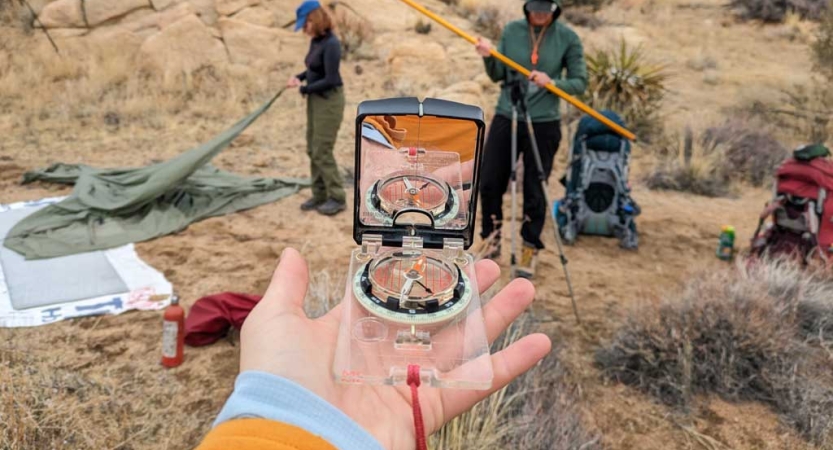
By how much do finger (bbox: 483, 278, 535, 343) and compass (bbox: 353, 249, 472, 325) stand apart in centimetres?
22

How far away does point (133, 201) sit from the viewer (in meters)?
5.25

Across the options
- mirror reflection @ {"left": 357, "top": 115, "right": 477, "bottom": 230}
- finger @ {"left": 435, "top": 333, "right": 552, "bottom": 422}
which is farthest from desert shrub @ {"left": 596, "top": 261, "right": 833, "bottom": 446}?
mirror reflection @ {"left": 357, "top": 115, "right": 477, "bottom": 230}

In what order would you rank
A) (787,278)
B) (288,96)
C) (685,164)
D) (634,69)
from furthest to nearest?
(288,96), (634,69), (685,164), (787,278)

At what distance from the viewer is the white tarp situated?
12.3ft

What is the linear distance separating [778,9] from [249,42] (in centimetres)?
1361

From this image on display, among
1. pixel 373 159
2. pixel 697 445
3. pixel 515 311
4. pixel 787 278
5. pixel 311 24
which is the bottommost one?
pixel 697 445

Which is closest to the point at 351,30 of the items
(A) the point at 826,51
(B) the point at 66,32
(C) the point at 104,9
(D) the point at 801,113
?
(C) the point at 104,9

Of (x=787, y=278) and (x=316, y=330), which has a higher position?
(x=316, y=330)

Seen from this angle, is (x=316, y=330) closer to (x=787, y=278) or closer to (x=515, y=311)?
(x=515, y=311)

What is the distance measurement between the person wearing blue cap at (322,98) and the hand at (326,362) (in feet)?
12.0

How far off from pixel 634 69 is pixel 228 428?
27.1 feet

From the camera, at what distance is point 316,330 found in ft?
5.44

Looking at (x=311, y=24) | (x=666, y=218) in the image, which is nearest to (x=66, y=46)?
(x=311, y=24)

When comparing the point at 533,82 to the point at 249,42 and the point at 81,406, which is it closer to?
the point at 81,406
